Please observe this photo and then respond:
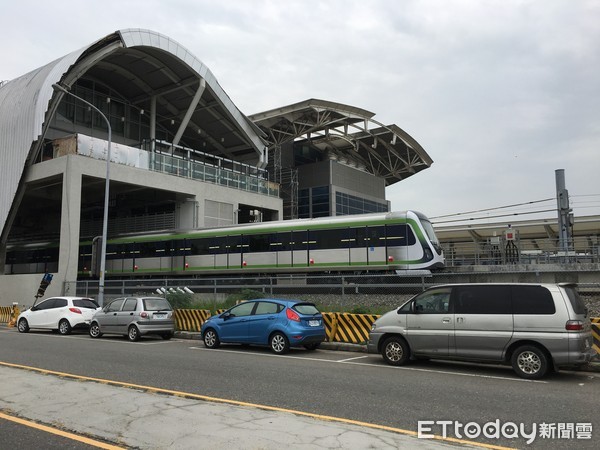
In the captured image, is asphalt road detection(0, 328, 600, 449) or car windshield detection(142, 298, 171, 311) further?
car windshield detection(142, 298, 171, 311)

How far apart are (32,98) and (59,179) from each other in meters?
5.16

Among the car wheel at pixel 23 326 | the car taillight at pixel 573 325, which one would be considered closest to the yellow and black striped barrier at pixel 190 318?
the car wheel at pixel 23 326

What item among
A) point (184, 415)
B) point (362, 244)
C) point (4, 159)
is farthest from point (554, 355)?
point (4, 159)

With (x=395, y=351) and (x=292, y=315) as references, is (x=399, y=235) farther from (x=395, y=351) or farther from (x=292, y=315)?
(x=395, y=351)

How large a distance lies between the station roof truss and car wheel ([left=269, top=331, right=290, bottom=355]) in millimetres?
36906

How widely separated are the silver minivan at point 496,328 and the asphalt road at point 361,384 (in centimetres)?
37

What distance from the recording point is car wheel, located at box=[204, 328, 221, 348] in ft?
47.0

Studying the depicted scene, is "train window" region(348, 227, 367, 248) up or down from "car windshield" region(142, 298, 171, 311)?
up

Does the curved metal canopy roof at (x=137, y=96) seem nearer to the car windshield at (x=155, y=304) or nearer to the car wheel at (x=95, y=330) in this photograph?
the car wheel at (x=95, y=330)

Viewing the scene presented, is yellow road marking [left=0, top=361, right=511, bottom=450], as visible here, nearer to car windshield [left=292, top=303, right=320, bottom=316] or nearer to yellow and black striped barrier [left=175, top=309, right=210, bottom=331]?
car windshield [left=292, top=303, right=320, bottom=316]

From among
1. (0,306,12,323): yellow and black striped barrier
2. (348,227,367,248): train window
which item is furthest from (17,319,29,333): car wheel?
(348,227,367,248): train window

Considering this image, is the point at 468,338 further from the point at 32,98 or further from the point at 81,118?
the point at 81,118

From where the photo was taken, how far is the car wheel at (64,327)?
19094 mm

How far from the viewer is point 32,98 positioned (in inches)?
1230
